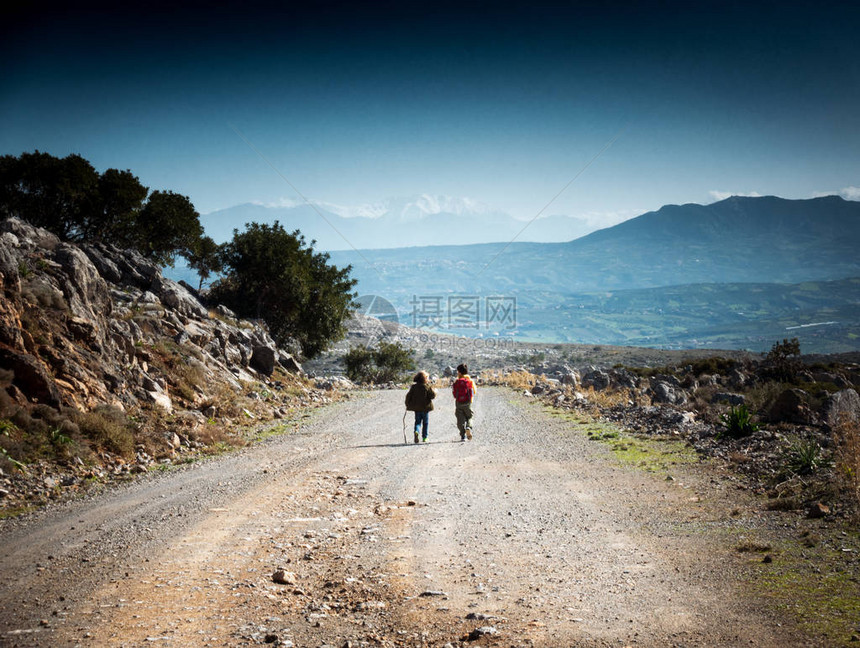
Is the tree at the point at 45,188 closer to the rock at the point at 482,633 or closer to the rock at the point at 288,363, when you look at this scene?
the rock at the point at 288,363

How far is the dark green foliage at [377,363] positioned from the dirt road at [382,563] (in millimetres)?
35522

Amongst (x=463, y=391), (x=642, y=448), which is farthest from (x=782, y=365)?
(x=463, y=391)

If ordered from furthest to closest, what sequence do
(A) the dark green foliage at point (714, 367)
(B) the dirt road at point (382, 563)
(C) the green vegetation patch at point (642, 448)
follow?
(A) the dark green foliage at point (714, 367) → (C) the green vegetation patch at point (642, 448) → (B) the dirt road at point (382, 563)

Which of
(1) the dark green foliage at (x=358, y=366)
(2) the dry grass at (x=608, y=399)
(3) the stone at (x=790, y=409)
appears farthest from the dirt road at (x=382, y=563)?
(1) the dark green foliage at (x=358, y=366)

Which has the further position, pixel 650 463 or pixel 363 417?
pixel 363 417

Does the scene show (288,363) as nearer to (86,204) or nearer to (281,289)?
(281,289)

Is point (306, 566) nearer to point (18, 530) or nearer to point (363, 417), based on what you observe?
point (18, 530)

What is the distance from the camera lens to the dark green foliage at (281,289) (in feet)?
115

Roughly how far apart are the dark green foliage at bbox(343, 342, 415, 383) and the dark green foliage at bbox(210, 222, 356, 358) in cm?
918

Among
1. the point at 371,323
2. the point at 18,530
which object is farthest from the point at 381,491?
the point at 371,323

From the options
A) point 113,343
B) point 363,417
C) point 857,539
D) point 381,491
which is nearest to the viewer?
point 857,539

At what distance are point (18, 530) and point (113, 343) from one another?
961 cm

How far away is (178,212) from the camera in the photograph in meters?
35.0

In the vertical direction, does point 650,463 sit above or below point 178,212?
below
